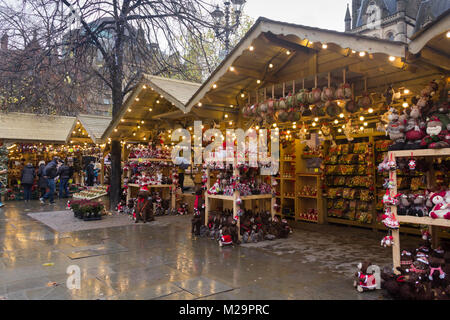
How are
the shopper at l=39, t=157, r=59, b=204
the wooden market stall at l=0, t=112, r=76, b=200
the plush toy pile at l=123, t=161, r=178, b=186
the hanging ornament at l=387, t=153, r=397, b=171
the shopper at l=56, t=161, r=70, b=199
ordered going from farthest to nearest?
the shopper at l=56, t=161, r=70, b=199 < the wooden market stall at l=0, t=112, r=76, b=200 < the shopper at l=39, t=157, r=59, b=204 < the plush toy pile at l=123, t=161, r=178, b=186 < the hanging ornament at l=387, t=153, r=397, b=171

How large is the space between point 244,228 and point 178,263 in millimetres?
2079

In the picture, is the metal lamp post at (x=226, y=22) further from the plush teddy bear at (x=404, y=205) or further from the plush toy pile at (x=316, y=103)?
the plush teddy bear at (x=404, y=205)

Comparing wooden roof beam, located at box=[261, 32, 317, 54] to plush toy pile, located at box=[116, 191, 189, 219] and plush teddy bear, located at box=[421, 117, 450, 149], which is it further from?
plush toy pile, located at box=[116, 191, 189, 219]

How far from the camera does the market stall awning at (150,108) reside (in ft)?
29.1

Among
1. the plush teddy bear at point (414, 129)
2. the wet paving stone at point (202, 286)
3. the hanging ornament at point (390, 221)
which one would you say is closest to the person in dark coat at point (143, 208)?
the wet paving stone at point (202, 286)

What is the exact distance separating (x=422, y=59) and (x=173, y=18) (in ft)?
31.1

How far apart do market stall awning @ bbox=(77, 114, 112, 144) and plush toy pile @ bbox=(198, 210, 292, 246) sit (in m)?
7.05

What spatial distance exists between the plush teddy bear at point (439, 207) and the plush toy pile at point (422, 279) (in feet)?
1.61

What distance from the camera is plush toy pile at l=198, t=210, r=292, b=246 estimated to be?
6.84 m

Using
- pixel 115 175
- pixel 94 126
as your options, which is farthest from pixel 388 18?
pixel 115 175

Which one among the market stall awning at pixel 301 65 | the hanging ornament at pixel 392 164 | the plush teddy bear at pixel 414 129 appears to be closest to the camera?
the plush teddy bear at pixel 414 129

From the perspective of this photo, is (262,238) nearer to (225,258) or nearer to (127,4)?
(225,258)

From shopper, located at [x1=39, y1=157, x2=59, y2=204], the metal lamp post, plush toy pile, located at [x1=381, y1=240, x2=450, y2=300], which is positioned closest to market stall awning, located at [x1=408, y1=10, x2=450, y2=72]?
plush toy pile, located at [x1=381, y1=240, x2=450, y2=300]
